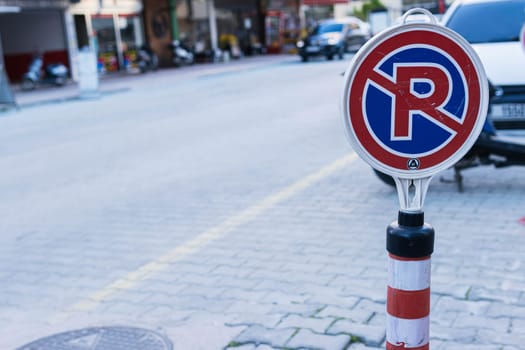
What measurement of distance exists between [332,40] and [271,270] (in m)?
27.9

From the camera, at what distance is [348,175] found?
782 centimetres

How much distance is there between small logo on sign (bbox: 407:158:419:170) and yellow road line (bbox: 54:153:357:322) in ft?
8.82

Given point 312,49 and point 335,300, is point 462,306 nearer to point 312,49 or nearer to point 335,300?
point 335,300

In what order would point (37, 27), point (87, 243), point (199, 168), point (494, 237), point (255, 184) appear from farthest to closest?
point (37, 27) → point (199, 168) → point (255, 184) → point (87, 243) → point (494, 237)

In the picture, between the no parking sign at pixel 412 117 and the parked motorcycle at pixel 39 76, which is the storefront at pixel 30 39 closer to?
the parked motorcycle at pixel 39 76

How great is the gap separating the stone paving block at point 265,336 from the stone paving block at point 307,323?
0.22 feet

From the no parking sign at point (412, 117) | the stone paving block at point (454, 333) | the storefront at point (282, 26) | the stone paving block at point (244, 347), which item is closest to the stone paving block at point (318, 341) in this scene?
the stone paving block at point (244, 347)

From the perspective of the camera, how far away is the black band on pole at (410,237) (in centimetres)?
238

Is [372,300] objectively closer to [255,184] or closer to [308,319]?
[308,319]

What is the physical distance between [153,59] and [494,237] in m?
26.8

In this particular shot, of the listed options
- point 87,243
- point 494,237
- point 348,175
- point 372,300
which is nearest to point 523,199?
point 494,237

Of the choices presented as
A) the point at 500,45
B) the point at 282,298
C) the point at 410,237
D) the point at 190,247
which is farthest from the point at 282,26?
the point at 410,237

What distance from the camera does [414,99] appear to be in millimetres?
2369

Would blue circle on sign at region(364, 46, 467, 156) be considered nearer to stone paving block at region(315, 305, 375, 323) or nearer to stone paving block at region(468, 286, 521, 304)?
stone paving block at region(315, 305, 375, 323)
